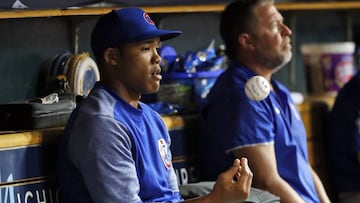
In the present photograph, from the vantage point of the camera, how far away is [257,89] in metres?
3.97

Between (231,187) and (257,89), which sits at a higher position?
(257,89)

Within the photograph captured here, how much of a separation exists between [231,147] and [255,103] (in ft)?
0.66

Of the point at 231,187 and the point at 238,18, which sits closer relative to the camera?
the point at 231,187

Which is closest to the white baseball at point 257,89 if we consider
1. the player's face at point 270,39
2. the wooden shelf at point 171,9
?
the player's face at point 270,39

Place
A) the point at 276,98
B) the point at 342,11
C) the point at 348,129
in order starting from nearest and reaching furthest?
the point at 276,98 → the point at 348,129 → the point at 342,11

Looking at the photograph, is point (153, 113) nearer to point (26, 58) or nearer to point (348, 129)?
point (26, 58)

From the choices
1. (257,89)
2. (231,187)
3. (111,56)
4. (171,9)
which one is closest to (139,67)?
(111,56)

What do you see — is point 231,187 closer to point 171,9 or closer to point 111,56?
point 111,56

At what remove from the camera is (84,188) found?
3.28 m

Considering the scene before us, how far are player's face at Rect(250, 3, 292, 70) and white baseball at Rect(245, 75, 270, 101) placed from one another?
0.71 ft

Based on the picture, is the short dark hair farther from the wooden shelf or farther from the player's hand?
the player's hand

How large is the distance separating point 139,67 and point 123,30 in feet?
0.46

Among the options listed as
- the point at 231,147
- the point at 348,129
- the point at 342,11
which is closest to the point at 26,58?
the point at 231,147

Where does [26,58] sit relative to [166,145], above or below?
above
